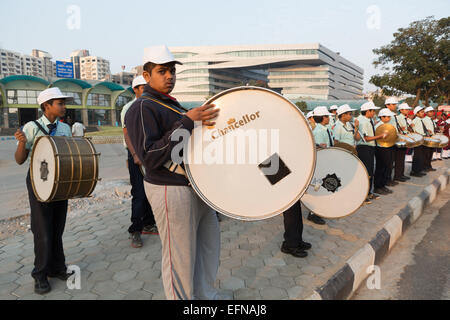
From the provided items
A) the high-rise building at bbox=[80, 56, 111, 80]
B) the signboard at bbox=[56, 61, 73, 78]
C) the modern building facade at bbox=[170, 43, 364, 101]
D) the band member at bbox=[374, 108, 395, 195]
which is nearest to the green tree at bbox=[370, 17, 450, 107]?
the band member at bbox=[374, 108, 395, 195]

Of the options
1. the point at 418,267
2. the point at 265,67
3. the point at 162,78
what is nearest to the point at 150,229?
the point at 162,78

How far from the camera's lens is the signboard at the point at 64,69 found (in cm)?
4462

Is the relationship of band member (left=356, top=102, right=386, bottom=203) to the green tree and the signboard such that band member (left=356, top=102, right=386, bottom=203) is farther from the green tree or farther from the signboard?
the signboard

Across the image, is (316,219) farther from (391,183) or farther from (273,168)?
(391,183)

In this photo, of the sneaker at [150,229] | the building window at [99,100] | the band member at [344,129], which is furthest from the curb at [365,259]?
the building window at [99,100]

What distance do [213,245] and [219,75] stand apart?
9247cm

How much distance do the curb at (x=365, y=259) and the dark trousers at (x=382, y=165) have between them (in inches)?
44.8

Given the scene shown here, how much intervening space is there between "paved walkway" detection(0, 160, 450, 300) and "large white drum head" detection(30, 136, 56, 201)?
0.92 metres

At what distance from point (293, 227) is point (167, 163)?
2.05 meters

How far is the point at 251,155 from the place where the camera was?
1.81 m

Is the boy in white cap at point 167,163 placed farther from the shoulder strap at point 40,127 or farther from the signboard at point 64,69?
the signboard at point 64,69

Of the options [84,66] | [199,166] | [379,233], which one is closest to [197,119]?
[199,166]

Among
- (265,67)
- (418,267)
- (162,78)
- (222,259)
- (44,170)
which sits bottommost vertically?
(418,267)
